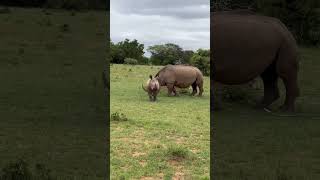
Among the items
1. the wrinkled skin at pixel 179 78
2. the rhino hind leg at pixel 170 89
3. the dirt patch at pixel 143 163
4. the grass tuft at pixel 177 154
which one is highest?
the wrinkled skin at pixel 179 78

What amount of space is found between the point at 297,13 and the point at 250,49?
1130 cm

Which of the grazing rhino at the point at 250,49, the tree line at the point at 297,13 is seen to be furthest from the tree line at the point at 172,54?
the grazing rhino at the point at 250,49

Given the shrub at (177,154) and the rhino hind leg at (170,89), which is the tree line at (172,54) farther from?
the shrub at (177,154)

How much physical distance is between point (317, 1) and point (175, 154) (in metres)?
16.5

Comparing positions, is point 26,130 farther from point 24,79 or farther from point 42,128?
point 24,79

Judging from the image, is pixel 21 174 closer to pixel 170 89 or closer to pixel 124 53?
pixel 170 89

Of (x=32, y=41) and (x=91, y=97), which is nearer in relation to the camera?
(x=91, y=97)

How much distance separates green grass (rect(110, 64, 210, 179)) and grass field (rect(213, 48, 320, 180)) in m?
0.24

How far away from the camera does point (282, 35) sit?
34.3ft

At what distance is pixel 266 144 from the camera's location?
25.0ft

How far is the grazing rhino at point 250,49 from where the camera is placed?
33.1 feet

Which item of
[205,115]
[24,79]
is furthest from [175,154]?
[24,79]

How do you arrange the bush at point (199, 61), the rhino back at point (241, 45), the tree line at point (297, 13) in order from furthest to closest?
1. the tree line at point (297, 13)
2. the bush at point (199, 61)
3. the rhino back at point (241, 45)

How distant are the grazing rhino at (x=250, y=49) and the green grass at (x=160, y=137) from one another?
1011mm
